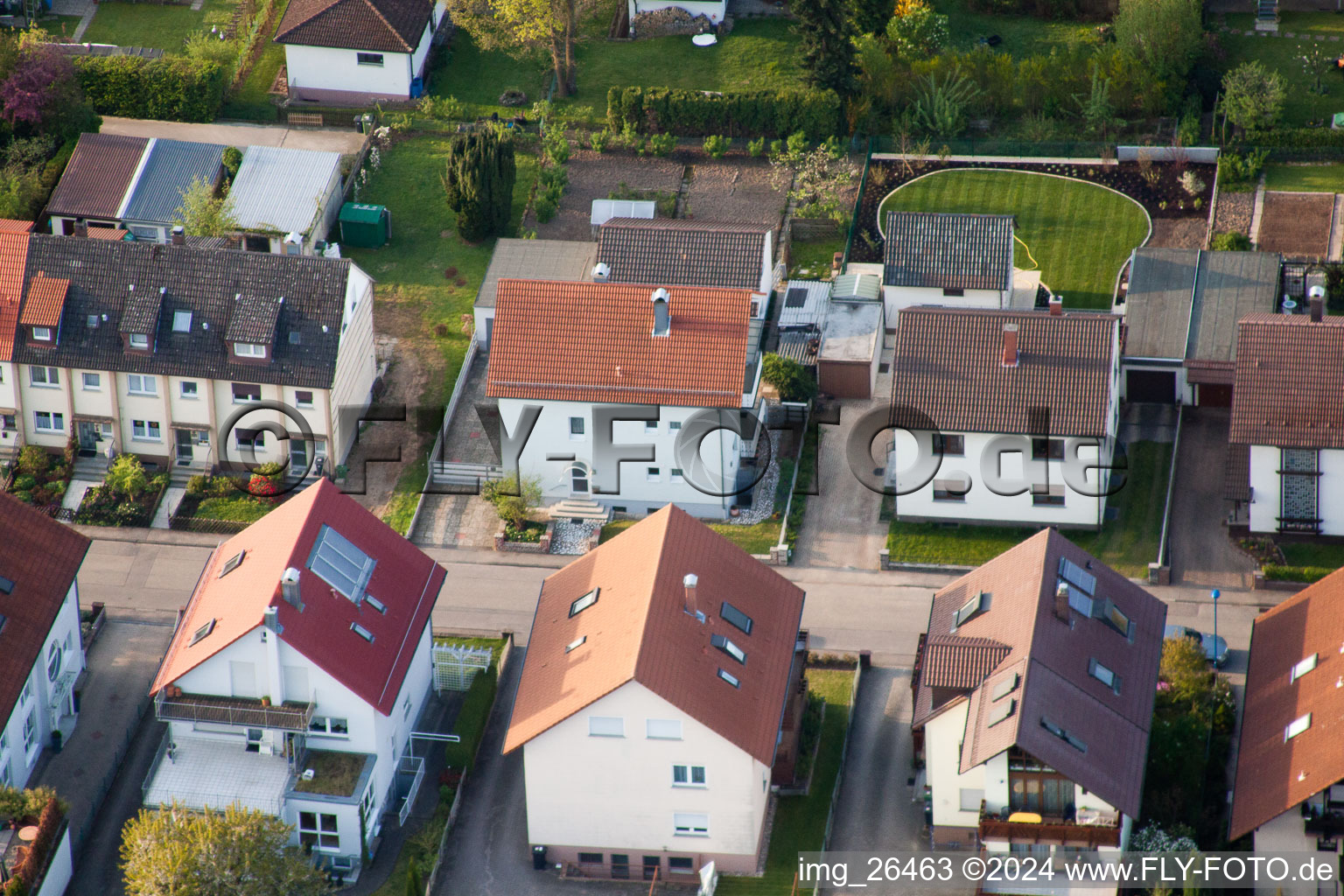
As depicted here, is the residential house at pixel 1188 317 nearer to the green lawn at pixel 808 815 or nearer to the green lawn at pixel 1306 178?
the green lawn at pixel 1306 178

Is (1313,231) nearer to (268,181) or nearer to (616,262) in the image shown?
(616,262)

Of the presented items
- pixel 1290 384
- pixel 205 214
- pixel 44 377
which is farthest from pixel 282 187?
pixel 1290 384

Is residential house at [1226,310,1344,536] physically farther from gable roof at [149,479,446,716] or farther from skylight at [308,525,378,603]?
skylight at [308,525,378,603]

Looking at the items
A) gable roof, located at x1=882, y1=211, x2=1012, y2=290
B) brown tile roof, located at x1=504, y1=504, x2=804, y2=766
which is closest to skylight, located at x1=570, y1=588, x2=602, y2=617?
brown tile roof, located at x1=504, y1=504, x2=804, y2=766

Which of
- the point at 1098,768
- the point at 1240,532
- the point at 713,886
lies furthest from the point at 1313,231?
the point at 713,886

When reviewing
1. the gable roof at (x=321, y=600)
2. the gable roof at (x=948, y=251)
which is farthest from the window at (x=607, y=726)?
the gable roof at (x=948, y=251)

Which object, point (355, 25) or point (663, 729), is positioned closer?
point (663, 729)

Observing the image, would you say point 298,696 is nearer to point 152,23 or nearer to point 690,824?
point 690,824
